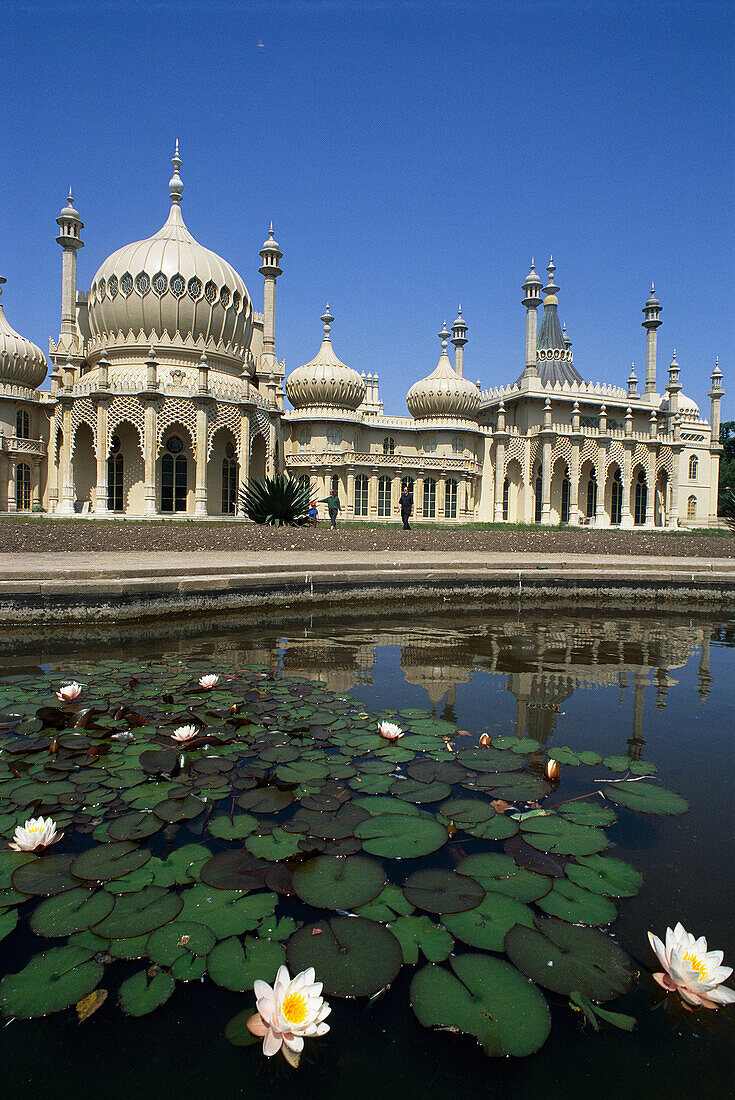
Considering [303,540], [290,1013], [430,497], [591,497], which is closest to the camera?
[290,1013]

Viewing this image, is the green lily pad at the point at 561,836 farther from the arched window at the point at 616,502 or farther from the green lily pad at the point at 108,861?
the arched window at the point at 616,502

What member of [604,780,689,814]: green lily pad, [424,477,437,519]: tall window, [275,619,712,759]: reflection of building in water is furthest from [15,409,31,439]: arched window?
[604,780,689,814]: green lily pad

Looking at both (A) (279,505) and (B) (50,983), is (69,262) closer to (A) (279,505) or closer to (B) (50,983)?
(A) (279,505)

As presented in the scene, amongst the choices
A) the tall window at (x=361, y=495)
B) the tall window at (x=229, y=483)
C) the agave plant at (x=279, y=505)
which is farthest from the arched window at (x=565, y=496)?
the agave plant at (x=279, y=505)

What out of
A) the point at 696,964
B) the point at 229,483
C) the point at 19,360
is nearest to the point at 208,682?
the point at 696,964

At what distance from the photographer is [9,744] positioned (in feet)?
10.9

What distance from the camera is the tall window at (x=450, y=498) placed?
3053 centimetres

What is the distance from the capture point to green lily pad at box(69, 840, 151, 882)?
218 cm

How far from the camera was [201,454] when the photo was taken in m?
23.2

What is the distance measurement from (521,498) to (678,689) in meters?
28.8

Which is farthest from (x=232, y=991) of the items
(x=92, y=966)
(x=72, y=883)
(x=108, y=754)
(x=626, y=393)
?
(x=626, y=393)

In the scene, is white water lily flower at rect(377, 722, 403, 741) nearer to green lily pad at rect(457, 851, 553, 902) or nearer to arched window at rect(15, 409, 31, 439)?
green lily pad at rect(457, 851, 553, 902)

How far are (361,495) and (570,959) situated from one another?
2765 centimetres

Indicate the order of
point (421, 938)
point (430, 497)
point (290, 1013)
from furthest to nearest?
point (430, 497)
point (421, 938)
point (290, 1013)
